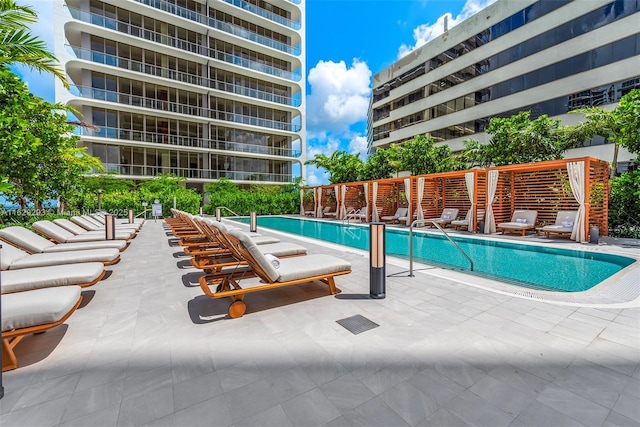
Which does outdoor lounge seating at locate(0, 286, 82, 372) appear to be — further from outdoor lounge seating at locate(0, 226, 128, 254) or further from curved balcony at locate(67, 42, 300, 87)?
curved balcony at locate(67, 42, 300, 87)

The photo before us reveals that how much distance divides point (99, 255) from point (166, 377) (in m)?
3.57

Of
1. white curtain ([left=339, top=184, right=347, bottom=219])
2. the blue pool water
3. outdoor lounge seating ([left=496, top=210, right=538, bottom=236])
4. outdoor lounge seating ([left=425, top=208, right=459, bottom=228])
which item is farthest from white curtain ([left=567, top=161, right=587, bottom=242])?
white curtain ([left=339, top=184, right=347, bottom=219])

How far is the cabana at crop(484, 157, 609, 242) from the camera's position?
9.95 meters

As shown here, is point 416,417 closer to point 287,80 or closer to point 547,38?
point 547,38

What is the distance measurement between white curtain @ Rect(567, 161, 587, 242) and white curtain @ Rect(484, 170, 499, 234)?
251 cm

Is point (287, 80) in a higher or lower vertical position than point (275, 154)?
higher

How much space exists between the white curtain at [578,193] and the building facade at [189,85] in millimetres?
24219

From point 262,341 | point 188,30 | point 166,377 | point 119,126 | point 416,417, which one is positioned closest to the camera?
point 416,417

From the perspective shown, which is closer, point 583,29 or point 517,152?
point 517,152

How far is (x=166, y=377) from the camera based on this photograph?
224 centimetres

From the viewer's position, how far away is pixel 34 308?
2357 mm

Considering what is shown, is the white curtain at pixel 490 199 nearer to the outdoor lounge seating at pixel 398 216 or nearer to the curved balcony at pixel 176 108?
the outdoor lounge seating at pixel 398 216

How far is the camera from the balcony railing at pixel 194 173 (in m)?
23.6

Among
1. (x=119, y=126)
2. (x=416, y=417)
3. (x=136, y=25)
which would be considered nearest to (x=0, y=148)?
(x=416, y=417)
